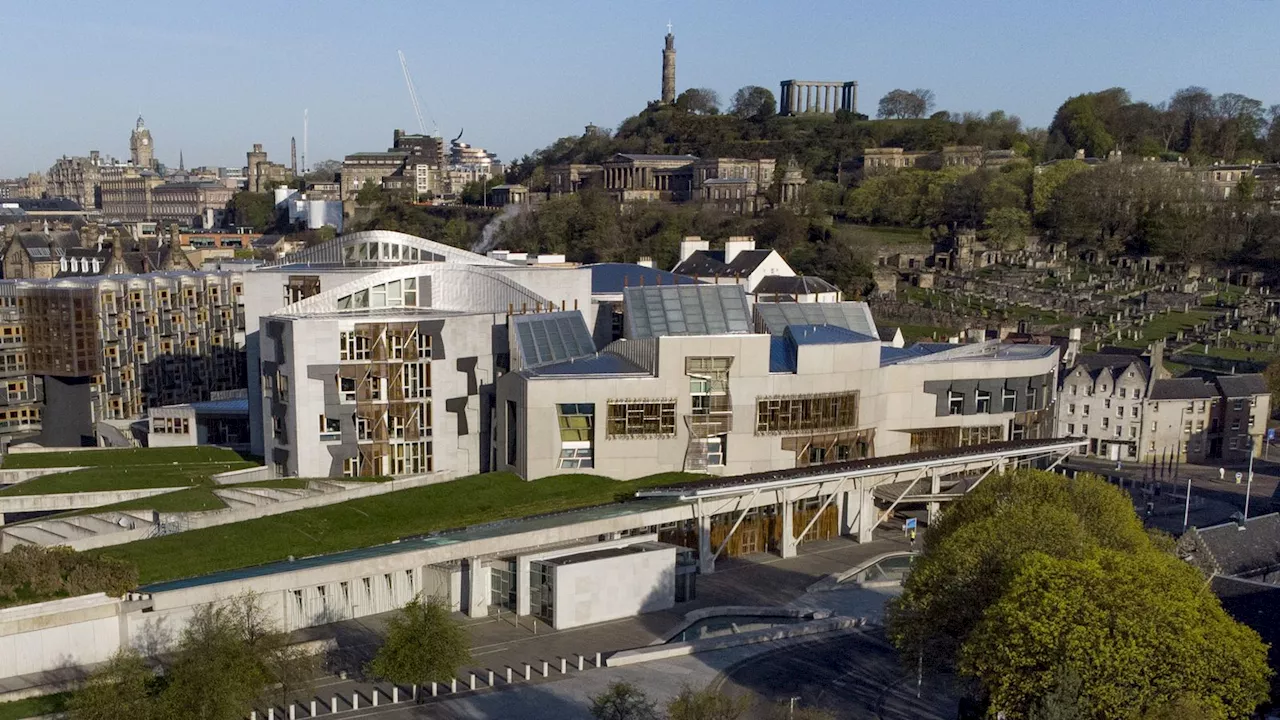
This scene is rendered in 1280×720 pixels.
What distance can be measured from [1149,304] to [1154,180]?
95.1 ft

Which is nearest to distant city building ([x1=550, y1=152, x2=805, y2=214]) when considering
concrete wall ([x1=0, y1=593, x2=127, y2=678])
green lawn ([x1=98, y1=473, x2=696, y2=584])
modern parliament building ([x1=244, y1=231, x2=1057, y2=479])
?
modern parliament building ([x1=244, y1=231, x2=1057, y2=479])

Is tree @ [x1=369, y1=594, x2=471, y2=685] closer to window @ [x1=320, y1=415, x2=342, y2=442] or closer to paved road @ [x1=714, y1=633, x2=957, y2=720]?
paved road @ [x1=714, y1=633, x2=957, y2=720]

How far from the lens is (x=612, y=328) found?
62906mm

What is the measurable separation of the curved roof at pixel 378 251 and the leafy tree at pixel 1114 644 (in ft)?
126

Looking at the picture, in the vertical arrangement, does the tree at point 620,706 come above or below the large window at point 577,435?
below

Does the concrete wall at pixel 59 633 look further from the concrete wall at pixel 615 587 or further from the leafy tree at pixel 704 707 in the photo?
the leafy tree at pixel 704 707

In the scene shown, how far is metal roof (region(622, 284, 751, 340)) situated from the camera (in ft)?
176

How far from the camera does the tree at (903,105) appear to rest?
19412 centimetres

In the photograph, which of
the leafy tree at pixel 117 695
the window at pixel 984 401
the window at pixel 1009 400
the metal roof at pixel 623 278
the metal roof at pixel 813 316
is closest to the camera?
the leafy tree at pixel 117 695

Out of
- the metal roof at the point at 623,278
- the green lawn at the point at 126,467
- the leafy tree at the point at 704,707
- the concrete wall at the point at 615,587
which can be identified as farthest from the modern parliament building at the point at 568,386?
the leafy tree at the point at 704,707

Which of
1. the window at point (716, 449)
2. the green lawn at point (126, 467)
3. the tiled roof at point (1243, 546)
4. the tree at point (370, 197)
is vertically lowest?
the tiled roof at point (1243, 546)

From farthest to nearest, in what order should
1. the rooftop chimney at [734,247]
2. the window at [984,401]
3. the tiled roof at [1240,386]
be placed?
the rooftop chimney at [734,247] → the tiled roof at [1240,386] → the window at [984,401]

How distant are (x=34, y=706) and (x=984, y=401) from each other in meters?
40.9

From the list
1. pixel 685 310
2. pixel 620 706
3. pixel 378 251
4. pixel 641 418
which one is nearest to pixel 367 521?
pixel 641 418
